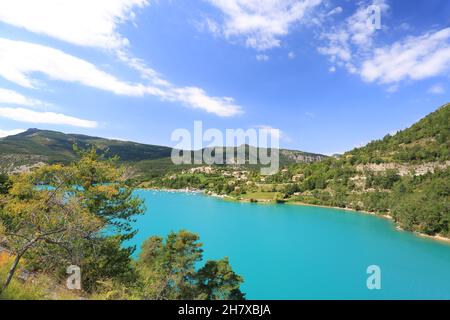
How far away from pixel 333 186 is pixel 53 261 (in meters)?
83.1

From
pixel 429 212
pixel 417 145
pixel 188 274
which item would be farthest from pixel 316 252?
pixel 417 145

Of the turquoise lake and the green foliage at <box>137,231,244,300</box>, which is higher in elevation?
the green foliage at <box>137,231,244,300</box>

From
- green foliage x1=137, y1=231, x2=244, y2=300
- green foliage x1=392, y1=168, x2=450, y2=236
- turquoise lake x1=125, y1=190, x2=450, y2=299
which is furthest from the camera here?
green foliage x1=392, y1=168, x2=450, y2=236

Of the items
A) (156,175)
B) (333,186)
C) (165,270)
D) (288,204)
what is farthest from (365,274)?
(156,175)

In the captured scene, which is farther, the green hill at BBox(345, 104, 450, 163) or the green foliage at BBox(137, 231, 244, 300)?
the green hill at BBox(345, 104, 450, 163)

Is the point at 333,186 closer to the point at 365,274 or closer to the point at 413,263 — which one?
the point at 413,263

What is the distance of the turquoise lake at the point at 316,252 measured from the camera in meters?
23.5

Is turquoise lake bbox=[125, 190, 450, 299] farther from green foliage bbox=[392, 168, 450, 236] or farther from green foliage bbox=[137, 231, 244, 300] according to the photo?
green foliage bbox=[137, 231, 244, 300]

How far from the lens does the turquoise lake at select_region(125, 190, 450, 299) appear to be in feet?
77.2

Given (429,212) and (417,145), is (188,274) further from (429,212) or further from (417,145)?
(417,145)

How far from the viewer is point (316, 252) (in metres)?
35.3

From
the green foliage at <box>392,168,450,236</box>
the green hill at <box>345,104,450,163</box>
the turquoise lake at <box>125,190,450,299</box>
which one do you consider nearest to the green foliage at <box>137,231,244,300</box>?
the turquoise lake at <box>125,190,450,299</box>

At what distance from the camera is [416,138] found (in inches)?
3371

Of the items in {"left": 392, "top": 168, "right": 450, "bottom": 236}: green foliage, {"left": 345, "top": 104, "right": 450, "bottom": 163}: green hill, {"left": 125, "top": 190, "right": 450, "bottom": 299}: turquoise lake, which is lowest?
{"left": 125, "top": 190, "right": 450, "bottom": 299}: turquoise lake
